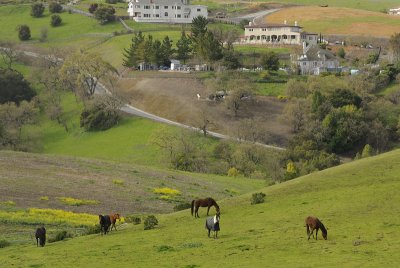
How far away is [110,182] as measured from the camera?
5622 centimetres

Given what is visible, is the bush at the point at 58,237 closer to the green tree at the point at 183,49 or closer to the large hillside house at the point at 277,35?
the green tree at the point at 183,49

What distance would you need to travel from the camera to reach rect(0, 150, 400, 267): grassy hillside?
2512cm

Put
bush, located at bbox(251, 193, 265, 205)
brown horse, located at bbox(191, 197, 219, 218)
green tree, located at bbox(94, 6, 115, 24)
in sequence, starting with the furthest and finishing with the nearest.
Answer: green tree, located at bbox(94, 6, 115, 24), bush, located at bbox(251, 193, 265, 205), brown horse, located at bbox(191, 197, 219, 218)

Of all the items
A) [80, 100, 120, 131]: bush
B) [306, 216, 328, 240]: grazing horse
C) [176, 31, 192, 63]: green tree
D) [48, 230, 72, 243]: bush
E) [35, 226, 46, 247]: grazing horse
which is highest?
[306, 216, 328, 240]: grazing horse

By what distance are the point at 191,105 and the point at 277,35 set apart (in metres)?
58.2

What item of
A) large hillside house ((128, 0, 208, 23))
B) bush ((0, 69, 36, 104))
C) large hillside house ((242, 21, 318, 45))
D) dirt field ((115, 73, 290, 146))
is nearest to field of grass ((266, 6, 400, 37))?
large hillside house ((242, 21, 318, 45))

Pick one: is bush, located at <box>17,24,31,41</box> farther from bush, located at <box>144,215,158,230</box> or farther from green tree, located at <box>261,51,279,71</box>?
bush, located at <box>144,215,158,230</box>

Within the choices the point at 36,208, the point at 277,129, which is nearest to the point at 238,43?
the point at 277,129

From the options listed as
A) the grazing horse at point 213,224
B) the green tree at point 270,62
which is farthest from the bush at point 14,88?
the grazing horse at point 213,224

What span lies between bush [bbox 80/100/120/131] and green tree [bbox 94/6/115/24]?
70.9 meters

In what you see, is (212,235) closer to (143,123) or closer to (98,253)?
(98,253)

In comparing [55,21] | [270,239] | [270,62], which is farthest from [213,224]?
[55,21]

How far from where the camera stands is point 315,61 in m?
142

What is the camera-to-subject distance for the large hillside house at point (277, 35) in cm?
16638
